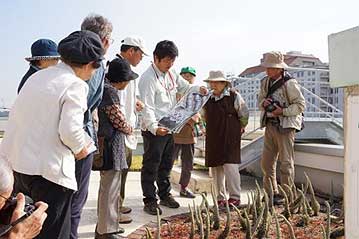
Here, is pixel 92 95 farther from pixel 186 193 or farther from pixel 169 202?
pixel 186 193

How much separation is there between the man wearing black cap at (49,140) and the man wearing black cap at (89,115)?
351 millimetres

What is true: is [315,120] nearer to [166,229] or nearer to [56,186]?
[166,229]

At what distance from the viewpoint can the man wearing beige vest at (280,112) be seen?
4.33m

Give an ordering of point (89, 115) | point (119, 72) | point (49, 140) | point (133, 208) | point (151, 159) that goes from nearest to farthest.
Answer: point (49, 140) → point (89, 115) → point (119, 72) → point (151, 159) → point (133, 208)

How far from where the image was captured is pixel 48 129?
220 cm

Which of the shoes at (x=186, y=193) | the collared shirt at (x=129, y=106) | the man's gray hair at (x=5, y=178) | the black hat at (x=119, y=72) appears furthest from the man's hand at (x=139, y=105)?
the man's gray hair at (x=5, y=178)

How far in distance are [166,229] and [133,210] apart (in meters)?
0.94

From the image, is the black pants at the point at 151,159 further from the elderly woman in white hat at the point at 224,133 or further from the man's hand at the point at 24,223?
the man's hand at the point at 24,223

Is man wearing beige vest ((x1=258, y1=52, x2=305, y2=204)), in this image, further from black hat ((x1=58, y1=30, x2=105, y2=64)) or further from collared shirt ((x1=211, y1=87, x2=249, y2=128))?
black hat ((x1=58, y1=30, x2=105, y2=64))

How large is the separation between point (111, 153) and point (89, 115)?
0.54m

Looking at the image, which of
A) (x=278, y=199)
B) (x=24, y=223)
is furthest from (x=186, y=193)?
(x=24, y=223)

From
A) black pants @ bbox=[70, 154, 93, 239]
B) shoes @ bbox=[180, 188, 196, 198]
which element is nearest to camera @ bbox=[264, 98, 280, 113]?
shoes @ bbox=[180, 188, 196, 198]

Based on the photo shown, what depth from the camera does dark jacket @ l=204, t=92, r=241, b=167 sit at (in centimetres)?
441

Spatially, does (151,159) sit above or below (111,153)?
below
